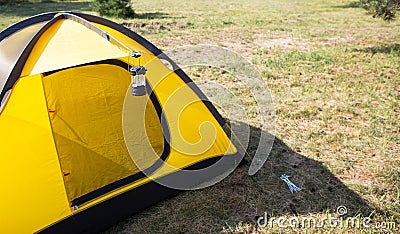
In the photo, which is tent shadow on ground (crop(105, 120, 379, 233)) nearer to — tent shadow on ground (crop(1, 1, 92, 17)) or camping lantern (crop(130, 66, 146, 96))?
camping lantern (crop(130, 66, 146, 96))

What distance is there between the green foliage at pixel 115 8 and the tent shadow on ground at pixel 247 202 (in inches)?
331

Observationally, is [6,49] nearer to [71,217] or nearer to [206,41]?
[71,217]

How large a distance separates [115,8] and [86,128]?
8.78 metres

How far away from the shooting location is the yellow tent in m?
2.28

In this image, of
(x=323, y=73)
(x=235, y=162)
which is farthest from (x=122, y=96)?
(x=323, y=73)

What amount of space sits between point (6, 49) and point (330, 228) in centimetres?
283

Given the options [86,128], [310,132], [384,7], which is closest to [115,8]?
[384,7]

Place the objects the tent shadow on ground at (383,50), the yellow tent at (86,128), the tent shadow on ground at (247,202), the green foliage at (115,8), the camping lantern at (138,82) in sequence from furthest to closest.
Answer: the green foliage at (115,8)
the tent shadow on ground at (383,50)
the tent shadow on ground at (247,202)
the camping lantern at (138,82)
the yellow tent at (86,128)

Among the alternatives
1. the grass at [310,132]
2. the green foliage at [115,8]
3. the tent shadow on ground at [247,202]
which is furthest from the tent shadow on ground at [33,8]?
the tent shadow on ground at [247,202]

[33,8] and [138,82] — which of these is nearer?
[138,82]

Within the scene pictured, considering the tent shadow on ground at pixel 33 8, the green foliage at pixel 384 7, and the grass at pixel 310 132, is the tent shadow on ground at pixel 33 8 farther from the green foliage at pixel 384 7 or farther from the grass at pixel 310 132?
the green foliage at pixel 384 7

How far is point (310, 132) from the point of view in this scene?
4.12 meters

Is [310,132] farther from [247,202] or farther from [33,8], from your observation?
[33,8]

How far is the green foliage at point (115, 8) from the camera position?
10462 millimetres
